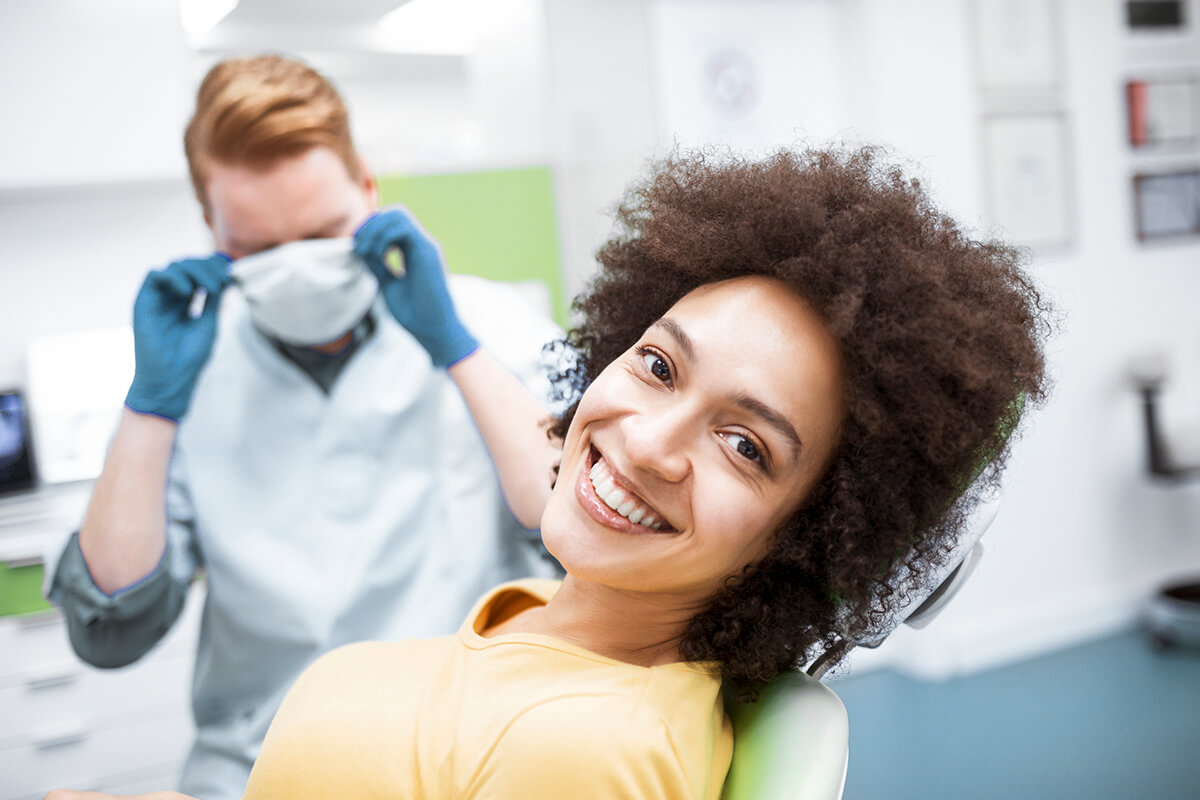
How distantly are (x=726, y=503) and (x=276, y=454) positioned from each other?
863 mm

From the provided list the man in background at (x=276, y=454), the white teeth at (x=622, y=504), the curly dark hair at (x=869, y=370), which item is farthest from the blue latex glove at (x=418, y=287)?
the white teeth at (x=622, y=504)

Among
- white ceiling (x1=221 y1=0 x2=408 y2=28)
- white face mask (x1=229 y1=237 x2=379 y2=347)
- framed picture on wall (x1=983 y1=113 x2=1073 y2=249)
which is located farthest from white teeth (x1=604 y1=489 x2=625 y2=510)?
framed picture on wall (x1=983 y1=113 x2=1073 y2=249)

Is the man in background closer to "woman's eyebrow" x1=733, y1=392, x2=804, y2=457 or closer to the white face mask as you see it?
the white face mask

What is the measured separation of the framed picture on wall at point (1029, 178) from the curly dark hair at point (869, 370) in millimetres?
2770

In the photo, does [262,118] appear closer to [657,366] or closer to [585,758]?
[657,366]

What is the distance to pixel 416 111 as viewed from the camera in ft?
11.5

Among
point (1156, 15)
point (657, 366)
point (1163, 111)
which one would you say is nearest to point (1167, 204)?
point (1163, 111)

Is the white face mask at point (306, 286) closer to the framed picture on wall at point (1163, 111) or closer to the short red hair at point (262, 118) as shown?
the short red hair at point (262, 118)

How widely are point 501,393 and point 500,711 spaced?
22.2 inches

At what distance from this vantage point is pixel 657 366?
1019mm

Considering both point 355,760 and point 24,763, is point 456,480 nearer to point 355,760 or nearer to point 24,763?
point 355,760

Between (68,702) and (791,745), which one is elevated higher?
(791,745)

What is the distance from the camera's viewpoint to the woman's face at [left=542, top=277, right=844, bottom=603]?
3.10ft

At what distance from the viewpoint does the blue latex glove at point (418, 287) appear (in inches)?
54.9
